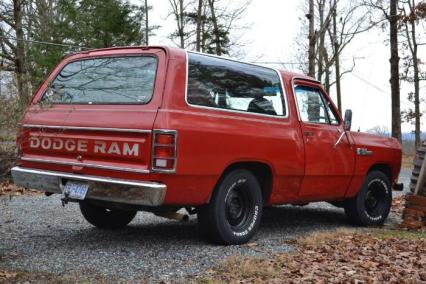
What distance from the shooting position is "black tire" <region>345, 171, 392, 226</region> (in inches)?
321

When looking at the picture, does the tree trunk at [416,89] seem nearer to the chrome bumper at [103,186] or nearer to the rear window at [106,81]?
the rear window at [106,81]

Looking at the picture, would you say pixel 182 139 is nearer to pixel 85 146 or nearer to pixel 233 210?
pixel 85 146

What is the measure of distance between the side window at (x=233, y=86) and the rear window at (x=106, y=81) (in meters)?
0.45

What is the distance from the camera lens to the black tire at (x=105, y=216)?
6977 millimetres

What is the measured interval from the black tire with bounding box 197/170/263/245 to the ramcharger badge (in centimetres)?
109

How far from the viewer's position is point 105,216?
7074 millimetres

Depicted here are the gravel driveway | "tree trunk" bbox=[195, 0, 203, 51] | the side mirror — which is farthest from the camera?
"tree trunk" bbox=[195, 0, 203, 51]

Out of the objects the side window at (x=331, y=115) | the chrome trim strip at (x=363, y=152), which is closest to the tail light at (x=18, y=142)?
the side window at (x=331, y=115)

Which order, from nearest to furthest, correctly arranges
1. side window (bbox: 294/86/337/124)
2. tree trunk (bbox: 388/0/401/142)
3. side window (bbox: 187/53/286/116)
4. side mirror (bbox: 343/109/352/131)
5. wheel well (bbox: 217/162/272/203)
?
side window (bbox: 187/53/286/116), wheel well (bbox: 217/162/272/203), side window (bbox: 294/86/337/124), side mirror (bbox: 343/109/352/131), tree trunk (bbox: 388/0/401/142)

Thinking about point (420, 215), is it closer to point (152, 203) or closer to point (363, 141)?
point (363, 141)

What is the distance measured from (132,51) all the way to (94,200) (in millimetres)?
1597

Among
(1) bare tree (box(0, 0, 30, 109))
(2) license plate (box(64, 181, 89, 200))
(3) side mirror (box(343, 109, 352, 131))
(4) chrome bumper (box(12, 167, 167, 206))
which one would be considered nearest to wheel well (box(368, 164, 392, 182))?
(3) side mirror (box(343, 109, 352, 131))

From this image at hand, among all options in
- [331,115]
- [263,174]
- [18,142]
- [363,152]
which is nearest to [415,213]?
[363,152]

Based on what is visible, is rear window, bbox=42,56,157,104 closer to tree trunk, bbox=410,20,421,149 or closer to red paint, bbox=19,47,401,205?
red paint, bbox=19,47,401,205
